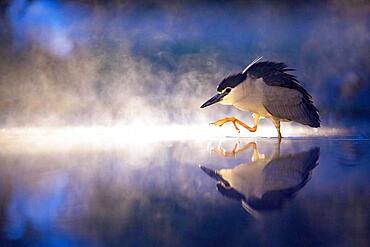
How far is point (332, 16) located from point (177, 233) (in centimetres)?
155

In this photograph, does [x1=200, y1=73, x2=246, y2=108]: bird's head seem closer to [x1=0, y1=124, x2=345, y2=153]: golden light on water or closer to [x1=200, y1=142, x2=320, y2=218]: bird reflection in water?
[x1=0, y1=124, x2=345, y2=153]: golden light on water

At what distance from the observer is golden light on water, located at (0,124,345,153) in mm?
1568

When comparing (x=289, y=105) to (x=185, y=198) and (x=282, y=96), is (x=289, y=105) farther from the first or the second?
(x=185, y=198)

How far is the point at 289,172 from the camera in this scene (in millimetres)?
969

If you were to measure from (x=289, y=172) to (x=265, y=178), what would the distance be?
0.09 meters

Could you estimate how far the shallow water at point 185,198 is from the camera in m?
0.57

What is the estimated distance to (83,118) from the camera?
1.83m

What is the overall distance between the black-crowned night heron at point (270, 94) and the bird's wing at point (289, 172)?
10.0 inches

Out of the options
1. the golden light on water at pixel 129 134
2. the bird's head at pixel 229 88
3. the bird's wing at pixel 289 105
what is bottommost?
the golden light on water at pixel 129 134

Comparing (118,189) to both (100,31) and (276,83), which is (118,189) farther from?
(100,31)

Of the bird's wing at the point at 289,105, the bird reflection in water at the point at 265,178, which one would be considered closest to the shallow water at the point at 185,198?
the bird reflection in water at the point at 265,178

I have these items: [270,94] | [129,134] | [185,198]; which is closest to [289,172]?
[185,198]

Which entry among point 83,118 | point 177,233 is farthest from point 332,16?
point 177,233

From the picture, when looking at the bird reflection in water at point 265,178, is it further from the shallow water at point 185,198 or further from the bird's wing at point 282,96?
the bird's wing at point 282,96
